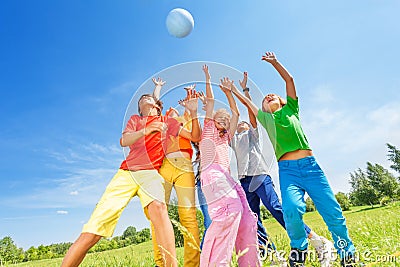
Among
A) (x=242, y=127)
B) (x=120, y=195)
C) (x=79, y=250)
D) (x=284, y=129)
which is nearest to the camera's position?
(x=79, y=250)

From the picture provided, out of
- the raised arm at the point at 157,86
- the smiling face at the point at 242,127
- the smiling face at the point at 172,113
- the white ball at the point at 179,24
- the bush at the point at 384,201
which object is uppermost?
the white ball at the point at 179,24

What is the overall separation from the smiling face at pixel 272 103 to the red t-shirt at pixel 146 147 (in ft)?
3.90

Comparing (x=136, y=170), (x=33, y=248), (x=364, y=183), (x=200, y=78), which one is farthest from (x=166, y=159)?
(x=364, y=183)

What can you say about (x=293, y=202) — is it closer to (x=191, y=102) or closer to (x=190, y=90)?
(x=191, y=102)

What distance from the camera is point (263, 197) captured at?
4715 millimetres

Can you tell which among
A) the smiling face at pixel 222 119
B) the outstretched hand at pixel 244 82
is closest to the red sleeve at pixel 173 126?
the smiling face at pixel 222 119

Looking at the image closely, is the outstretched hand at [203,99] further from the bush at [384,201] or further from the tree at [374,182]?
the tree at [374,182]

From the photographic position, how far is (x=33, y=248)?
15.0 metres

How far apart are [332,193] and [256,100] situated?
1.39 m

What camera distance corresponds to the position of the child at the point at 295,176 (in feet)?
11.5

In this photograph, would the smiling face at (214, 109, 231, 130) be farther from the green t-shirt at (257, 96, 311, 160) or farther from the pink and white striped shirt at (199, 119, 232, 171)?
the green t-shirt at (257, 96, 311, 160)

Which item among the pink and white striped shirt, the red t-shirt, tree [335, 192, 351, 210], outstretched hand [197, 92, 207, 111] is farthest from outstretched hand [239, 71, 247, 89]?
tree [335, 192, 351, 210]

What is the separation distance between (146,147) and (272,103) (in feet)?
5.75

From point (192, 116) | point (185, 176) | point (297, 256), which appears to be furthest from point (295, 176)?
point (192, 116)
